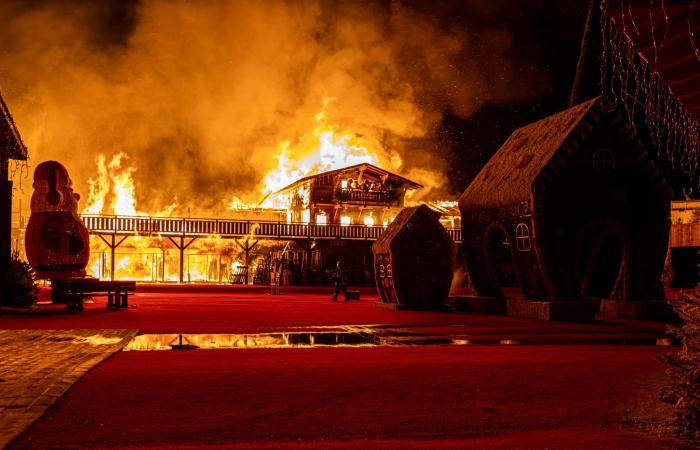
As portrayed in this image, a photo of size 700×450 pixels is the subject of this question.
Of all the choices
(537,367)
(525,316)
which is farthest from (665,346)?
(525,316)

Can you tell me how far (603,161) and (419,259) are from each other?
4999 millimetres

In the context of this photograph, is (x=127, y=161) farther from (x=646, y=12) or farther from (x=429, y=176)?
(x=646, y=12)

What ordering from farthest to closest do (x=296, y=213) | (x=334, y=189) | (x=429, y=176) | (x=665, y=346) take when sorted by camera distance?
(x=429, y=176) < (x=296, y=213) < (x=334, y=189) < (x=665, y=346)

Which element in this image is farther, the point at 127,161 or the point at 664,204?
the point at 127,161

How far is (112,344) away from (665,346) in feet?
25.9

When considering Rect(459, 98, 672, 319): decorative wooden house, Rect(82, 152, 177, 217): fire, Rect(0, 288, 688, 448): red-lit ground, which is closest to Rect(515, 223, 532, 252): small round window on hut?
Rect(459, 98, 672, 319): decorative wooden house

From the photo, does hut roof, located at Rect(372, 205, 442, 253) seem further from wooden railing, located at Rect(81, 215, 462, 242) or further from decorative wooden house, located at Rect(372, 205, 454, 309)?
wooden railing, located at Rect(81, 215, 462, 242)

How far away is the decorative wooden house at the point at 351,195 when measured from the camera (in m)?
45.6

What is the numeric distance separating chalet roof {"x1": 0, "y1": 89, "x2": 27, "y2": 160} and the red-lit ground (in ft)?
36.2

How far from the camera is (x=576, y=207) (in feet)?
52.1

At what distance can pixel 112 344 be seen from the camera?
9508 millimetres

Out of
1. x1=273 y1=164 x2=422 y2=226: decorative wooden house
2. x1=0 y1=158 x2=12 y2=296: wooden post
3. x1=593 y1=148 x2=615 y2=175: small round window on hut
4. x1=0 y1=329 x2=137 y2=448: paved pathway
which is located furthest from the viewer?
x1=273 y1=164 x2=422 y2=226: decorative wooden house

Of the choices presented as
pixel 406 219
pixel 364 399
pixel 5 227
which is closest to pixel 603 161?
pixel 406 219

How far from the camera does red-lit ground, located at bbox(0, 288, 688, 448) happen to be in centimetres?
477
